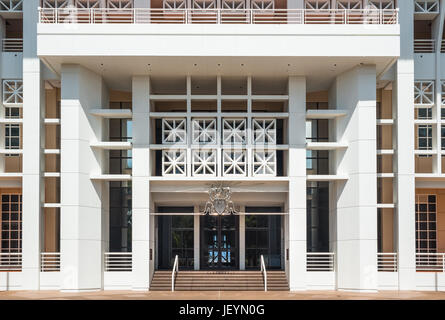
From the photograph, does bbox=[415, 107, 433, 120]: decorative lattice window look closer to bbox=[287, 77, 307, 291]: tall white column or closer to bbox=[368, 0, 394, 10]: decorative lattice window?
bbox=[368, 0, 394, 10]: decorative lattice window

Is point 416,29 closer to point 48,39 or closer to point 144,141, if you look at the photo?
point 144,141

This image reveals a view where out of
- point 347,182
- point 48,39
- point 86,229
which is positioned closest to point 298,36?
point 347,182

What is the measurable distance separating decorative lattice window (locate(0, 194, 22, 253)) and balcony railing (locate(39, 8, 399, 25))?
7.88 meters

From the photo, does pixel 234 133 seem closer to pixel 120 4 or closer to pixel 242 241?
pixel 242 241

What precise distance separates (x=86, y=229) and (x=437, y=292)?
12.5m

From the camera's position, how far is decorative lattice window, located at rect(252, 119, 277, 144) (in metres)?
24.3

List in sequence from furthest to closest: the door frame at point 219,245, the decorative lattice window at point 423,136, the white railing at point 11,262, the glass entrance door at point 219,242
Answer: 1. the glass entrance door at point 219,242
2. the door frame at point 219,245
3. the decorative lattice window at point 423,136
4. the white railing at point 11,262

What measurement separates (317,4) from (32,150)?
11845 millimetres

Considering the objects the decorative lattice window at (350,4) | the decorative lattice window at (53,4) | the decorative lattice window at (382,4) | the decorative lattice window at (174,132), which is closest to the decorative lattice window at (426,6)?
the decorative lattice window at (382,4)

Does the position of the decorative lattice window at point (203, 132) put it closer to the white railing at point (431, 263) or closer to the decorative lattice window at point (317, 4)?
the decorative lattice window at point (317, 4)

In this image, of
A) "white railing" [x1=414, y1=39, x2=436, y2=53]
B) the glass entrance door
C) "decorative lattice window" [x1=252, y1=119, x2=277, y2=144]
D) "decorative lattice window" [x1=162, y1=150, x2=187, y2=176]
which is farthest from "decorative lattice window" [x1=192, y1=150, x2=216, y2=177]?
"white railing" [x1=414, y1=39, x2=436, y2=53]

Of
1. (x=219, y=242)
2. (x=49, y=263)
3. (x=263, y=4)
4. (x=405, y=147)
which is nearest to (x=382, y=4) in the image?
(x=263, y=4)

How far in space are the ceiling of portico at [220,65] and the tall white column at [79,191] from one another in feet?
2.52

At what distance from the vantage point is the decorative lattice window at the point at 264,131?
957 inches
